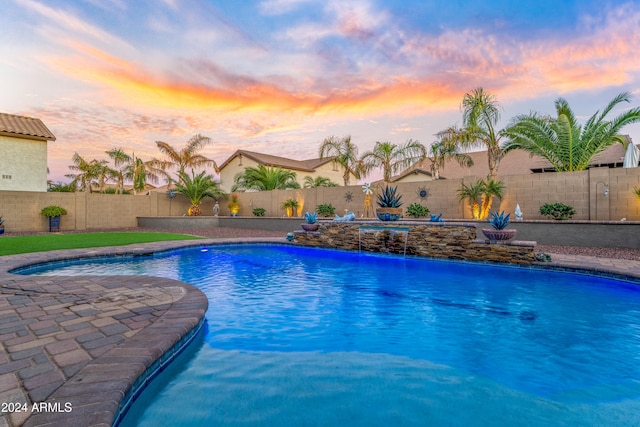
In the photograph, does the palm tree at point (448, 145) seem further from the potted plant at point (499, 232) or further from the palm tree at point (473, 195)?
the potted plant at point (499, 232)

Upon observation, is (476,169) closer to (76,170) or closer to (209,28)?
(209,28)

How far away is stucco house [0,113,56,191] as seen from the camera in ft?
58.3

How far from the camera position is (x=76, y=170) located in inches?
1237

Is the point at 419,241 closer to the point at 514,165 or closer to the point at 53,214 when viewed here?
the point at 53,214

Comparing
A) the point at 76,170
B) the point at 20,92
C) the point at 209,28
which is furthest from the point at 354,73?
the point at 76,170

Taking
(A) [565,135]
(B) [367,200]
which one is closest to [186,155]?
(B) [367,200]

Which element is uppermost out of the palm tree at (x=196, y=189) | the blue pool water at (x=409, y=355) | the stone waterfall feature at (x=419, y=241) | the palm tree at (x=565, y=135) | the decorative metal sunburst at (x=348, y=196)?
the palm tree at (x=565, y=135)

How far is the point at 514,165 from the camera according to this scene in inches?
920

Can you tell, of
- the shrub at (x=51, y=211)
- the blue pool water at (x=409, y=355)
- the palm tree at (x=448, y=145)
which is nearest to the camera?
the blue pool water at (x=409, y=355)

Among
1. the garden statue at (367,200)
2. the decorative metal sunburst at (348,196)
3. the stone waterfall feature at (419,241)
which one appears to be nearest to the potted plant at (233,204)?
the decorative metal sunburst at (348,196)

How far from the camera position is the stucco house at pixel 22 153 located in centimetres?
1777

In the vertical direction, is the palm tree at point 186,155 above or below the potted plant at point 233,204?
above

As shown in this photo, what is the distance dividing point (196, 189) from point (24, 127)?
10071mm

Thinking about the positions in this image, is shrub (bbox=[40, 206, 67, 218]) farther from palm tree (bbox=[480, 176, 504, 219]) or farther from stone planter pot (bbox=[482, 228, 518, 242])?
palm tree (bbox=[480, 176, 504, 219])
